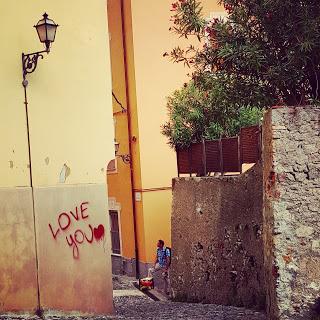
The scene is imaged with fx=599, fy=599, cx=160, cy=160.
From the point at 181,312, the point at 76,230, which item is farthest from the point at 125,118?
the point at 181,312

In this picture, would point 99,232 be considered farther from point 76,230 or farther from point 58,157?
point 58,157

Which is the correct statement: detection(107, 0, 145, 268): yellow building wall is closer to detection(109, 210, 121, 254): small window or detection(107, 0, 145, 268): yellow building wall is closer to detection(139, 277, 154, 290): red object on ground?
detection(109, 210, 121, 254): small window

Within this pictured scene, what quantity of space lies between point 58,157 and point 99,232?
50.8 inches

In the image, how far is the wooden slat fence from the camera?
1008 cm

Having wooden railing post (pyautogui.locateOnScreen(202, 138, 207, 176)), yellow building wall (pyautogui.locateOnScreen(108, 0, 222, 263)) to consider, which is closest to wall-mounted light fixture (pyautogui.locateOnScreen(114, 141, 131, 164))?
yellow building wall (pyautogui.locateOnScreen(108, 0, 222, 263))

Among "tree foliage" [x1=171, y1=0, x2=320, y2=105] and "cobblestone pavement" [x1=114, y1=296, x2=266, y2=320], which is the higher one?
"tree foliage" [x1=171, y1=0, x2=320, y2=105]

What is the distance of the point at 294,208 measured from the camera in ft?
22.4

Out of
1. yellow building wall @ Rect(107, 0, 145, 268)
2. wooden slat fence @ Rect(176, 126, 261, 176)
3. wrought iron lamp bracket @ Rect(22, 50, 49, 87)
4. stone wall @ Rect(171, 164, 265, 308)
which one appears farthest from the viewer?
yellow building wall @ Rect(107, 0, 145, 268)

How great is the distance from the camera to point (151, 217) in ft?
56.0

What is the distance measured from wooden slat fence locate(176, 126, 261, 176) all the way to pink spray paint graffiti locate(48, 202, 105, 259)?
292 cm

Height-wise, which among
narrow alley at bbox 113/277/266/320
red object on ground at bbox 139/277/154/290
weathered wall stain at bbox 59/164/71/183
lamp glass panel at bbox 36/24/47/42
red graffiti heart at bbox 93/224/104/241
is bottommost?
red object on ground at bbox 139/277/154/290

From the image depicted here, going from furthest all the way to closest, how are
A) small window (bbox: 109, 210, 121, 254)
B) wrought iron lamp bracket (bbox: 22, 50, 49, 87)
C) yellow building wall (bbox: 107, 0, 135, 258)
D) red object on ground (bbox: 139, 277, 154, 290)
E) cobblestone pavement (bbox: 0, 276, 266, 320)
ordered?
small window (bbox: 109, 210, 121, 254), yellow building wall (bbox: 107, 0, 135, 258), red object on ground (bbox: 139, 277, 154, 290), wrought iron lamp bracket (bbox: 22, 50, 49, 87), cobblestone pavement (bbox: 0, 276, 266, 320)

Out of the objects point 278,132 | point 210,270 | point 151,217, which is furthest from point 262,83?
point 151,217

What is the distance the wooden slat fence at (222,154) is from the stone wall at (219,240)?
39 centimetres
